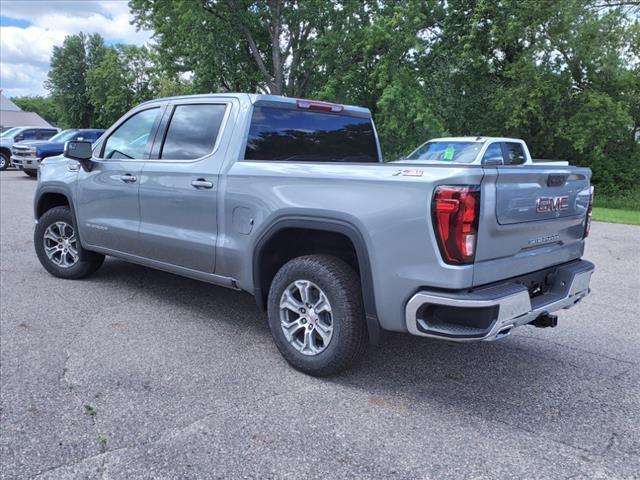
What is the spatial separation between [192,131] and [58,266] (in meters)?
2.57

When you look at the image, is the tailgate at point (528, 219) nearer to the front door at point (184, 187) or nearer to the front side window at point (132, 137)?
the front door at point (184, 187)

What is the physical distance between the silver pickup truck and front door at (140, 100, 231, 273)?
13 millimetres

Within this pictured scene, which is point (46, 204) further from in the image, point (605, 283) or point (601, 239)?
point (601, 239)

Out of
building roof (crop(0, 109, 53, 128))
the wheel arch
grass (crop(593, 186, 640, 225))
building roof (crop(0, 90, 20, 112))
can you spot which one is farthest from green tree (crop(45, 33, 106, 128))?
the wheel arch

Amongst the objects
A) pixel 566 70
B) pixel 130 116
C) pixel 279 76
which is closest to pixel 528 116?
pixel 566 70

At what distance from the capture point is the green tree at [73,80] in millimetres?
61188

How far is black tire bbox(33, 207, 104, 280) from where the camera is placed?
581 centimetres

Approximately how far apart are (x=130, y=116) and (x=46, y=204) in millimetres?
1761

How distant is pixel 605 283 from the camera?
22.1 feet

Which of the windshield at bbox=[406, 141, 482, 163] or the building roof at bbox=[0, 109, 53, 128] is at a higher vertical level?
the windshield at bbox=[406, 141, 482, 163]

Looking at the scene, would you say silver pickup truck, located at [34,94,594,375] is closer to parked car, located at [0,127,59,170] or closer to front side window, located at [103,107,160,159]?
front side window, located at [103,107,160,159]

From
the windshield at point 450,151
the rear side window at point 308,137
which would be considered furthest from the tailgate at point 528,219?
the windshield at point 450,151

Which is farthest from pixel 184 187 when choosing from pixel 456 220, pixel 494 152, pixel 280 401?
pixel 494 152

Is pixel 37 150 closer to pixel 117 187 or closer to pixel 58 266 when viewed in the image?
pixel 58 266
